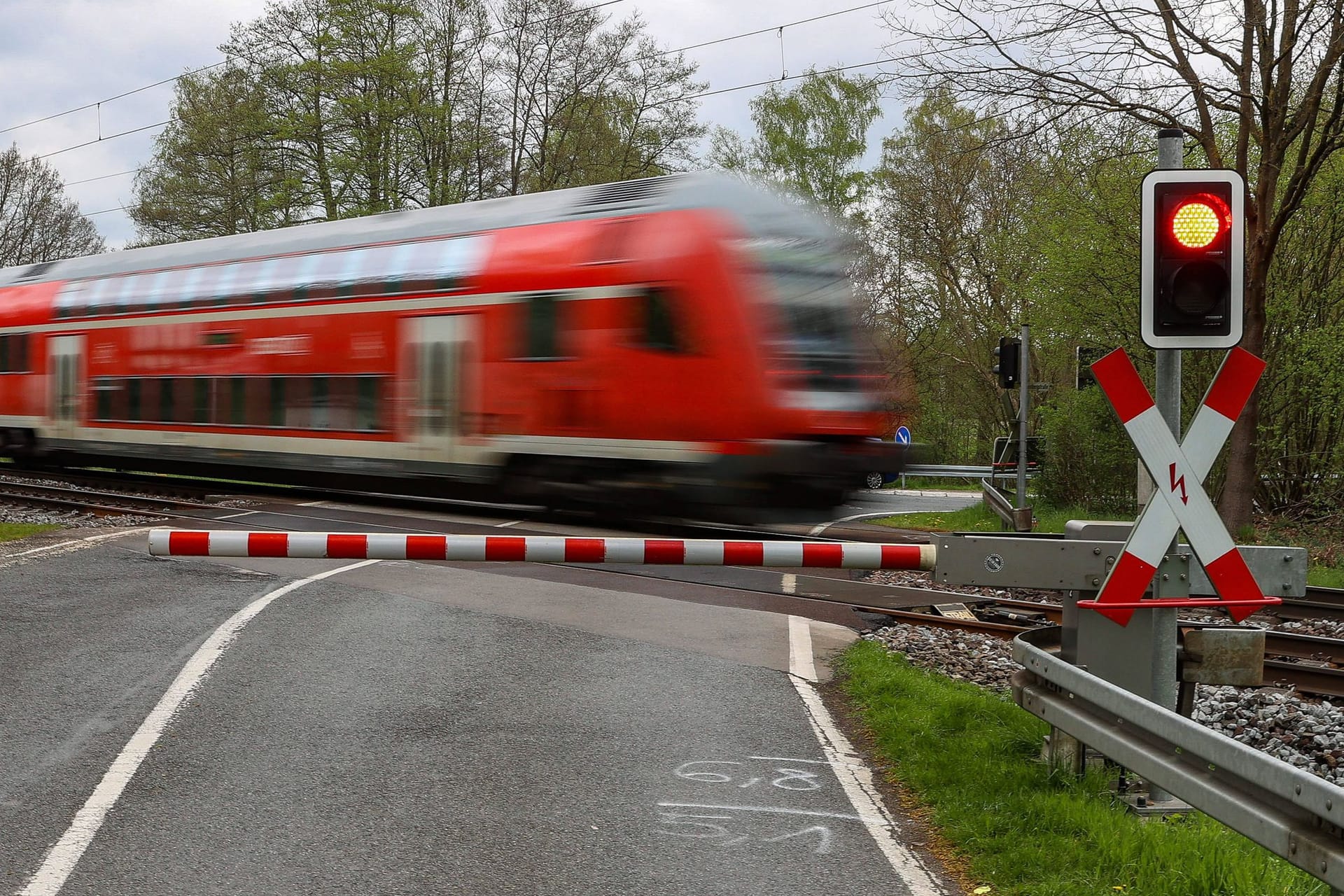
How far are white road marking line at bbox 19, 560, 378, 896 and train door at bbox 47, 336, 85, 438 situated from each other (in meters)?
8.78

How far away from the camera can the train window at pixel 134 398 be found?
1734 centimetres

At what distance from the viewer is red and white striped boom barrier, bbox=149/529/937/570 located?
635cm

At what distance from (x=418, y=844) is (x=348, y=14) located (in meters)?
32.3

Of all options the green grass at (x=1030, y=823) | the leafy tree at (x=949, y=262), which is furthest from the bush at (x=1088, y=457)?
the green grass at (x=1030, y=823)

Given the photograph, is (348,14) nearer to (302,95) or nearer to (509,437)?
(302,95)

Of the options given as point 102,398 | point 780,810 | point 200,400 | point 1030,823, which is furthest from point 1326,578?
point 102,398

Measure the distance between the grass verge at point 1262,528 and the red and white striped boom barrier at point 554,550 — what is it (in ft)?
21.3

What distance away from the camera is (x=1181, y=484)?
5754mm

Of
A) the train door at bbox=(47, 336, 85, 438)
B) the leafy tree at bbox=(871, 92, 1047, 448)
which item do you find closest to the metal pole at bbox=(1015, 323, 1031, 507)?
the train door at bbox=(47, 336, 85, 438)

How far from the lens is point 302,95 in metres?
35.2

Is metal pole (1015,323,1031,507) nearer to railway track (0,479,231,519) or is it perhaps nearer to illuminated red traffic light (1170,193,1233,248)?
railway track (0,479,231,519)

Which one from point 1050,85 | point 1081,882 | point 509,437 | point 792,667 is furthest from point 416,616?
point 1050,85

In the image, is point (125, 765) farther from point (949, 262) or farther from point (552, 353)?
point (949, 262)

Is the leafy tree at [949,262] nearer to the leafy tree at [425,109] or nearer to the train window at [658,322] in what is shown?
the leafy tree at [425,109]
